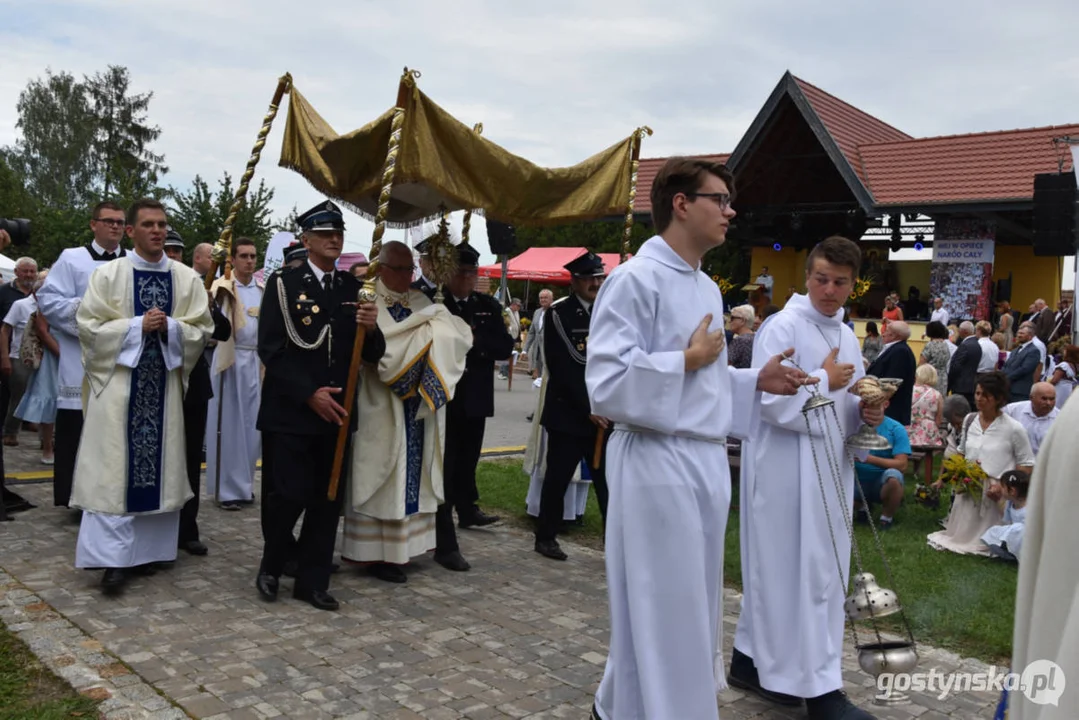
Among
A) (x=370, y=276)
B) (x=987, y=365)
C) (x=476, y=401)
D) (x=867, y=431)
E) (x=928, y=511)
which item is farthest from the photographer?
(x=987, y=365)

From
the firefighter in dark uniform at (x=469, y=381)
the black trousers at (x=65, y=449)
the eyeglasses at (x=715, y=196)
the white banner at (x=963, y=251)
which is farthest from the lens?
the white banner at (x=963, y=251)

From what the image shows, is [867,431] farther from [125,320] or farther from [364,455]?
[125,320]

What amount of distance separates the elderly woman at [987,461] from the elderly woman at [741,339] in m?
2.02

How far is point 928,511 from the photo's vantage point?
28.6 ft

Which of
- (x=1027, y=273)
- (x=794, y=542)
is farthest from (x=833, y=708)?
(x=1027, y=273)

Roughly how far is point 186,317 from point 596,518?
3.76m

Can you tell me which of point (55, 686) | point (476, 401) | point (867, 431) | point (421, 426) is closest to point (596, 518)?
point (476, 401)

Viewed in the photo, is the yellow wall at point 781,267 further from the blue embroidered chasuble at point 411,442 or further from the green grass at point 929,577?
the blue embroidered chasuble at point 411,442

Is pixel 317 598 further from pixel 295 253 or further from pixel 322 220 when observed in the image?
pixel 295 253

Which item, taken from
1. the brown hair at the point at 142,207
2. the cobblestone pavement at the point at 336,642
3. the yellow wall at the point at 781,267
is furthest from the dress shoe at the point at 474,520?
the yellow wall at the point at 781,267

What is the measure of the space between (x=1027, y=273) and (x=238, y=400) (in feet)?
62.6

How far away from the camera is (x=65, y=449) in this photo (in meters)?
6.59

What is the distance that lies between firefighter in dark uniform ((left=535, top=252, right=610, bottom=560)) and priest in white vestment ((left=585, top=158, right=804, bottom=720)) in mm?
3128

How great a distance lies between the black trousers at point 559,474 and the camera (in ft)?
21.4
